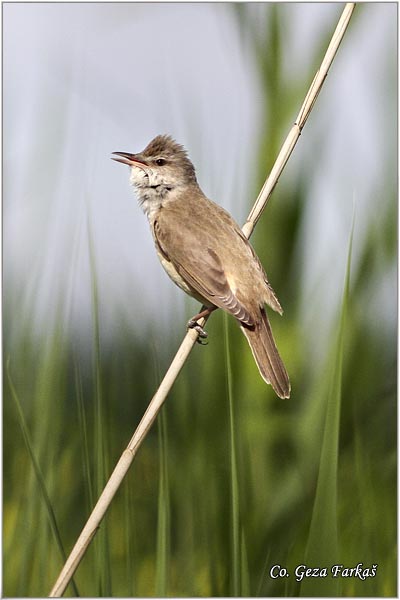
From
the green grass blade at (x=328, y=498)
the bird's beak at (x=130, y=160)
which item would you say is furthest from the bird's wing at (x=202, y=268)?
the green grass blade at (x=328, y=498)

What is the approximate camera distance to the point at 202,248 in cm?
291

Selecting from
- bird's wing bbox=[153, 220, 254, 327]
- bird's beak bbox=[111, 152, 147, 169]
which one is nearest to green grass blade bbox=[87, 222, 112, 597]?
bird's wing bbox=[153, 220, 254, 327]

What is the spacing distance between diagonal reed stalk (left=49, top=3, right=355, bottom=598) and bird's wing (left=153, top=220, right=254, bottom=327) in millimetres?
127

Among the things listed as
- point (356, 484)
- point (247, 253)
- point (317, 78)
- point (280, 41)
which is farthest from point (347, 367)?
point (280, 41)

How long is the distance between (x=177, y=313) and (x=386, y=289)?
86 centimetres

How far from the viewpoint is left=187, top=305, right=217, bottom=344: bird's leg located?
95.5 inches

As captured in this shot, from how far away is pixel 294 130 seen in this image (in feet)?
8.23

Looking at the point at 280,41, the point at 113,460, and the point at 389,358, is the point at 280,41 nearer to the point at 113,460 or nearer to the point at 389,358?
the point at 389,358

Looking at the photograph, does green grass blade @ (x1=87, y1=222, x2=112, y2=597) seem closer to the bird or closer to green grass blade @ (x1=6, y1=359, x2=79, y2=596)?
green grass blade @ (x1=6, y1=359, x2=79, y2=596)

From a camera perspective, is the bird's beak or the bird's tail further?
the bird's beak

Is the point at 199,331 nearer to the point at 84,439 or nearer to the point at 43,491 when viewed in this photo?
the point at 84,439

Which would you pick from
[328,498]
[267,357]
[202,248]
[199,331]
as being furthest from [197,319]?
[328,498]

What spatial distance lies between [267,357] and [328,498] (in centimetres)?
56

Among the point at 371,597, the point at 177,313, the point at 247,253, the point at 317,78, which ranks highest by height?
the point at 317,78
